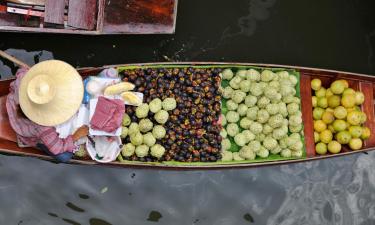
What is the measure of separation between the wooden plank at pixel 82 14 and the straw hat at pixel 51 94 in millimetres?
951

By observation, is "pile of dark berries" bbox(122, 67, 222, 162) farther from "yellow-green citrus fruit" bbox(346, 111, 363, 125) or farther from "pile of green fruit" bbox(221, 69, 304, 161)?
"yellow-green citrus fruit" bbox(346, 111, 363, 125)

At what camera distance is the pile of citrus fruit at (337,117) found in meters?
5.49

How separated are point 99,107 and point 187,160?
3.89 feet

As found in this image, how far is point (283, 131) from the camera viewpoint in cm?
536

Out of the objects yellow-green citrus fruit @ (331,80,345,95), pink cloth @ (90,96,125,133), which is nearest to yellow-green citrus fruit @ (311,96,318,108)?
yellow-green citrus fruit @ (331,80,345,95)

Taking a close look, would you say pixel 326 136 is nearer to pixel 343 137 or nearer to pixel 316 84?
pixel 343 137

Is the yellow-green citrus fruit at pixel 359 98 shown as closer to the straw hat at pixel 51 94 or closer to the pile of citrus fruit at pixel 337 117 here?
the pile of citrus fruit at pixel 337 117

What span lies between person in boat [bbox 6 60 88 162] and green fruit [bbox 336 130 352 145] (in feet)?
10.0

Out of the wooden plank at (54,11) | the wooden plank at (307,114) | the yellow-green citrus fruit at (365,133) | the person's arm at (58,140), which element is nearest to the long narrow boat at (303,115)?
the wooden plank at (307,114)

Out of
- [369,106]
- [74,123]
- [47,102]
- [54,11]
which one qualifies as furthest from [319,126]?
[54,11]

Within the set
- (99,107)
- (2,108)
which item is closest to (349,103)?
(99,107)

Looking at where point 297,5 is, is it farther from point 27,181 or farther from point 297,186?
point 27,181

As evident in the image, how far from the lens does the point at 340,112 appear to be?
548 centimetres

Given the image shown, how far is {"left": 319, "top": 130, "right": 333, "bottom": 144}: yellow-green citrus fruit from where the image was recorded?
5602 mm
